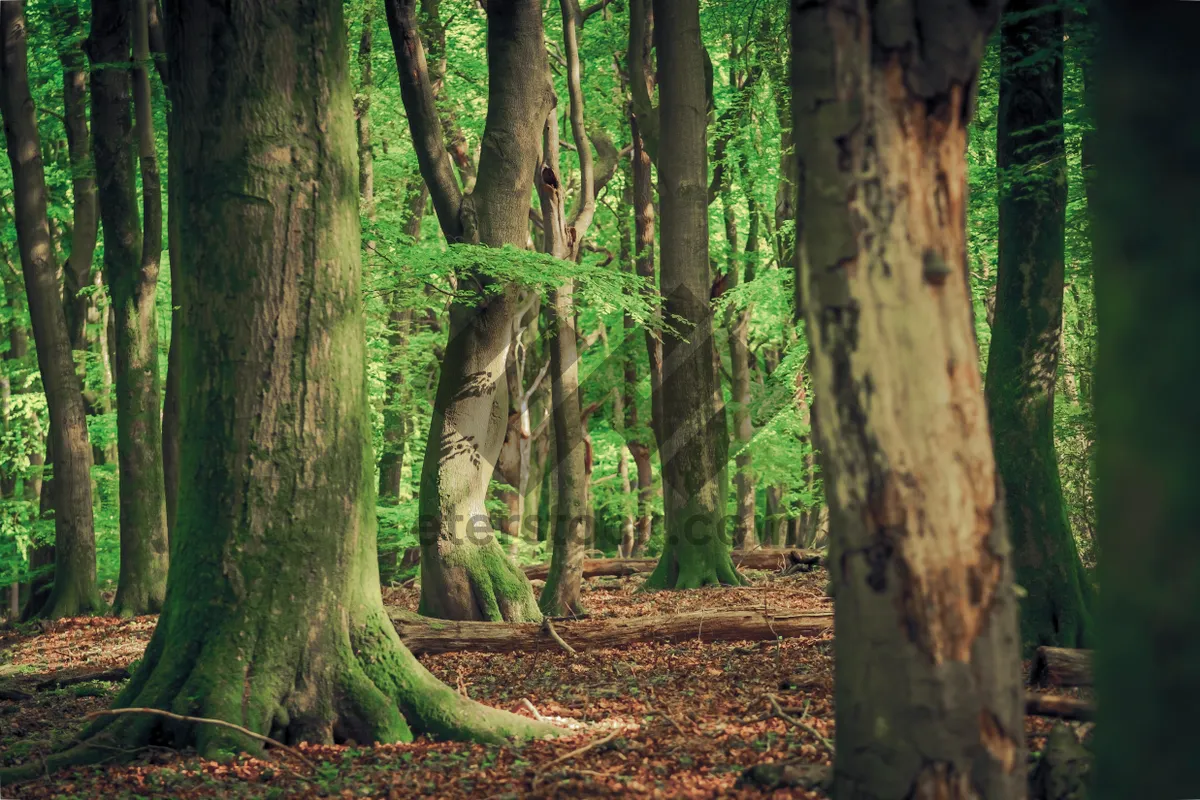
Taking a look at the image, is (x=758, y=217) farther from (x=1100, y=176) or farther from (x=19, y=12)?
(x=1100, y=176)

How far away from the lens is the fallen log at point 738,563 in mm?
17328

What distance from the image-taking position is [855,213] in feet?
11.1

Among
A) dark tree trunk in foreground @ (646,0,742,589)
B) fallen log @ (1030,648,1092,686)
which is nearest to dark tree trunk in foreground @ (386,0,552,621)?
dark tree trunk in foreground @ (646,0,742,589)

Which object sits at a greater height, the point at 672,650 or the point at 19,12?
the point at 19,12

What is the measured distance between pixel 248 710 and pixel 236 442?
1465mm

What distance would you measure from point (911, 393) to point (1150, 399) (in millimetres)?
1222

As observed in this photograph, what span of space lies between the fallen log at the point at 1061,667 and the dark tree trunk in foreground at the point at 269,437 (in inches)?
115

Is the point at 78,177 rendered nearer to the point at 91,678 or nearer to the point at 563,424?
the point at 563,424

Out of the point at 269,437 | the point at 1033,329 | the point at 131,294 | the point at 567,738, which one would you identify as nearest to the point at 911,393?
the point at 567,738

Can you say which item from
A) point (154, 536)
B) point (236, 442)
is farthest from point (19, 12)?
point (236, 442)

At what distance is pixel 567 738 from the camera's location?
5953 mm

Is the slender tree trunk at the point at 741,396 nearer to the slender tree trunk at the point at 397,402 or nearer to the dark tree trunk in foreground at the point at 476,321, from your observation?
the slender tree trunk at the point at 397,402

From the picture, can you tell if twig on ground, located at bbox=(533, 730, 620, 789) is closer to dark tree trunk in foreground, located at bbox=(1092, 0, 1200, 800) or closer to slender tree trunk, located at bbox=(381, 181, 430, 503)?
dark tree trunk in foreground, located at bbox=(1092, 0, 1200, 800)

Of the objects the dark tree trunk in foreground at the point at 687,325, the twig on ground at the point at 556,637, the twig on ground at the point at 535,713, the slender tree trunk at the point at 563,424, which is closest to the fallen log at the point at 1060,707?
the twig on ground at the point at 535,713
